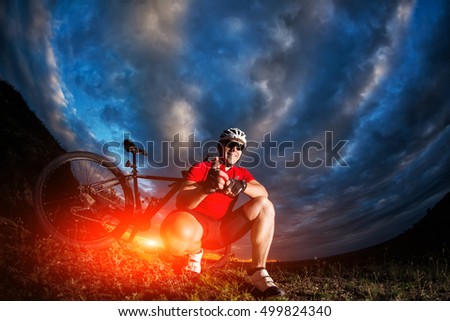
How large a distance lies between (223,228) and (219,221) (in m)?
0.16

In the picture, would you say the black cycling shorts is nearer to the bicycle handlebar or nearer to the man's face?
the man's face

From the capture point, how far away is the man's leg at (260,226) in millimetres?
4305

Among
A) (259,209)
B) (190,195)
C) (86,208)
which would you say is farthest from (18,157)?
(259,209)

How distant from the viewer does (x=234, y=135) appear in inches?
200

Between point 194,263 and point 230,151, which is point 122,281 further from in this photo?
point 230,151

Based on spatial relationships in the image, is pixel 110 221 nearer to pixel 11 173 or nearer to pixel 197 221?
pixel 197 221

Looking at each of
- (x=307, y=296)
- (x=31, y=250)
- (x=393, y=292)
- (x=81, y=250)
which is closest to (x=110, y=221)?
(x=81, y=250)

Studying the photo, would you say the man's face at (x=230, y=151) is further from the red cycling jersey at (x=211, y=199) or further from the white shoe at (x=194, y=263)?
the white shoe at (x=194, y=263)

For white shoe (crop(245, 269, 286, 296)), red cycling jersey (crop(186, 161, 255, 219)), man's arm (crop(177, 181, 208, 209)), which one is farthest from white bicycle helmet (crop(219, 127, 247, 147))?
white shoe (crop(245, 269, 286, 296))

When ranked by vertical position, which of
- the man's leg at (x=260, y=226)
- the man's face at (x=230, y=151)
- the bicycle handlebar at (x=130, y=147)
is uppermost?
the bicycle handlebar at (x=130, y=147)

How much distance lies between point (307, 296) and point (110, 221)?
13.3 feet

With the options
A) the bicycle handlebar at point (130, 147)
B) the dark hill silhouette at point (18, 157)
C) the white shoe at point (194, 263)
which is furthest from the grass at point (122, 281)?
the bicycle handlebar at point (130, 147)

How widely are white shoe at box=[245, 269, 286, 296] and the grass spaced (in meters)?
0.16

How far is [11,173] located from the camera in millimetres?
5504
